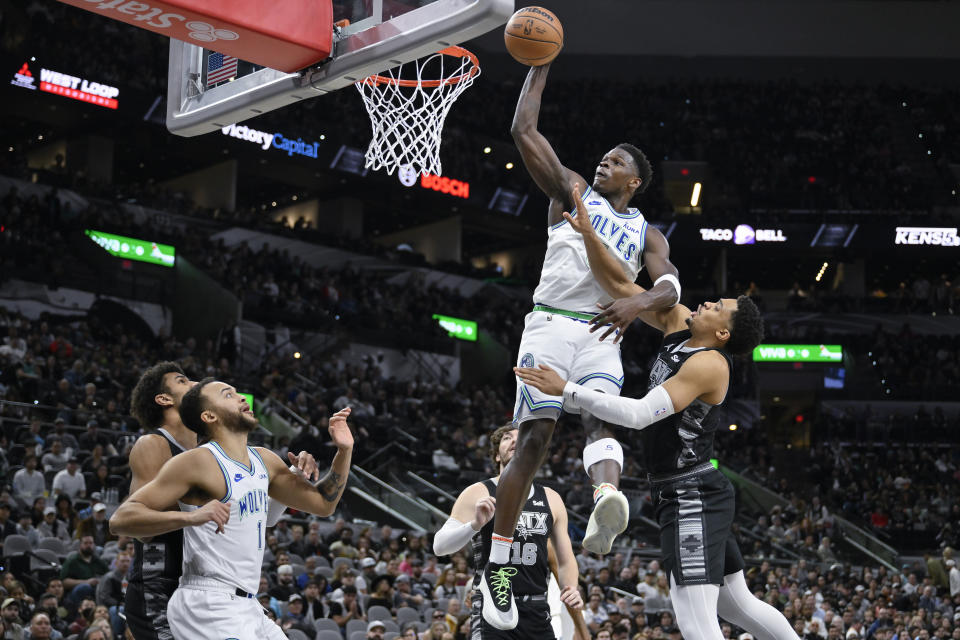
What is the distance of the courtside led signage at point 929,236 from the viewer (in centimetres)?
3519

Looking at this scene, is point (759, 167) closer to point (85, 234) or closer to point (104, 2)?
point (85, 234)

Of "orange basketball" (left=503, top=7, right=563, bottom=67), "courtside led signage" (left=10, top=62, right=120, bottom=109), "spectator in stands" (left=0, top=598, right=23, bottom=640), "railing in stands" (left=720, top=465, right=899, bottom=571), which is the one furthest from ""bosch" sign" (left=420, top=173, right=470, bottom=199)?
"orange basketball" (left=503, top=7, right=563, bottom=67)

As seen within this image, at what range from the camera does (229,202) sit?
3331cm

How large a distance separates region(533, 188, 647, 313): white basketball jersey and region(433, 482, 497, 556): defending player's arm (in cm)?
121

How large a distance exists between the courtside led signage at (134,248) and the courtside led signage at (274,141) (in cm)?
396

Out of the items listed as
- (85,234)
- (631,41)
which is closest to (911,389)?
(631,41)

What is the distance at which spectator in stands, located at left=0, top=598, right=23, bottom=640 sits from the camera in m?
9.88

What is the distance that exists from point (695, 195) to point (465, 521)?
32.9 metres

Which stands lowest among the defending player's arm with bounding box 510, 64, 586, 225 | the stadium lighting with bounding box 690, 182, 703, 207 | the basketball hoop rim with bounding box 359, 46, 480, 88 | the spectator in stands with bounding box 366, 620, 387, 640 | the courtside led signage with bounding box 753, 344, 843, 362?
the spectator in stands with bounding box 366, 620, 387, 640

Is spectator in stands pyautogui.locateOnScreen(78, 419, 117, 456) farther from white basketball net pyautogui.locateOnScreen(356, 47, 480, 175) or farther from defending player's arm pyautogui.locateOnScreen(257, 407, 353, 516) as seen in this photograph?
defending player's arm pyautogui.locateOnScreen(257, 407, 353, 516)

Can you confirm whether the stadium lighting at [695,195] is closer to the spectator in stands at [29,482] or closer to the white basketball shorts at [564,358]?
the spectator in stands at [29,482]

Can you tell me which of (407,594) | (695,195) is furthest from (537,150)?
(695,195)

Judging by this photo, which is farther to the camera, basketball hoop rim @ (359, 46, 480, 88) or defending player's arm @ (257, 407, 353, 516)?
basketball hoop rim @ (359, 46, 480, 88)

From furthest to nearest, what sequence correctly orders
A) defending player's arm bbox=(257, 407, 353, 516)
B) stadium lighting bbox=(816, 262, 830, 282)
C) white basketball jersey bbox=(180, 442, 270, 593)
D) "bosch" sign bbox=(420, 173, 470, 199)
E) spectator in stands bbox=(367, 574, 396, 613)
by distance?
stadium lighting bbox=(816, 262, 830, 282) → "bosch" sign bbox=(420, 173, 470, 199) → spectator in stands bbox=(367, 574, 396, 613) → defending player's arm bbox=(257, 407, 353, 516) → white basketball jersey bbox=(180, 442, 270, 593)
